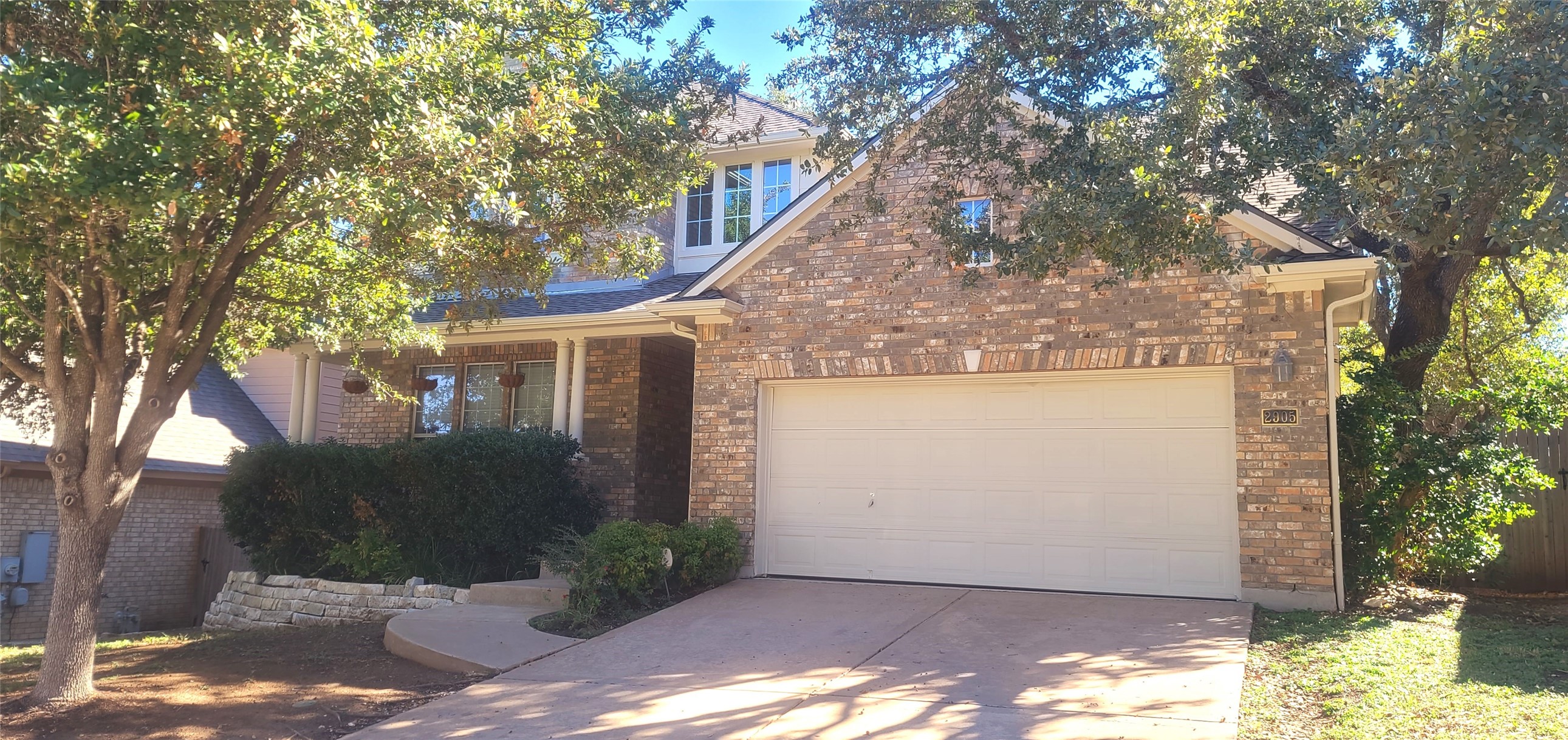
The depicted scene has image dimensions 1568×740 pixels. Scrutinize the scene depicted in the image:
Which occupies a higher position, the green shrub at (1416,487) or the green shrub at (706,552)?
the green shrub at (1416,487)

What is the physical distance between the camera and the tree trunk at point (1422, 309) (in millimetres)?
11289

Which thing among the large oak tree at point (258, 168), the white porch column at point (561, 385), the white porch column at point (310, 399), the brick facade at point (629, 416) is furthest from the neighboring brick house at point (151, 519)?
the large oak tree at point (258, 168)

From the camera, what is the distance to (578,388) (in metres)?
13.4

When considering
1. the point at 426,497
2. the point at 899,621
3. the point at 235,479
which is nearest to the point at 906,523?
the point at 899,621

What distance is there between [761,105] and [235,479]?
29.1 ft

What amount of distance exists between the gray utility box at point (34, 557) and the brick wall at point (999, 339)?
9.86m

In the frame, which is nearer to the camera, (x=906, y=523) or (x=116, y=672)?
(x=116, y=672)

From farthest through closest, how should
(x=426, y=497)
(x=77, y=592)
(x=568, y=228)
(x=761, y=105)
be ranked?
(x=761, y=105) → (x=426, y=497) → (x=568, y=228) → (x=77, y=592)

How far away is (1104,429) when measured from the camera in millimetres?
10086

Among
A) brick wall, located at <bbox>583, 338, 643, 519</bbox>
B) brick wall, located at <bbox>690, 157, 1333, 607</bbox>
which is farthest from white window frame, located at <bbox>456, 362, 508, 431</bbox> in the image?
brick wall, located at <bbox>690, 157, 1333, 607</bbox>

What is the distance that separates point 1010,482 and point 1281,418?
251cm

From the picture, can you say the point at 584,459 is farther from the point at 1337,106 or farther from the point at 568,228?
the point at 1337,106

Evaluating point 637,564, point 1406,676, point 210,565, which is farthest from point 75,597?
point 210,565

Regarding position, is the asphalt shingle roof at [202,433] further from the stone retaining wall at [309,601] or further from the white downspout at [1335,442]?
the white downspout at [1335,442]
